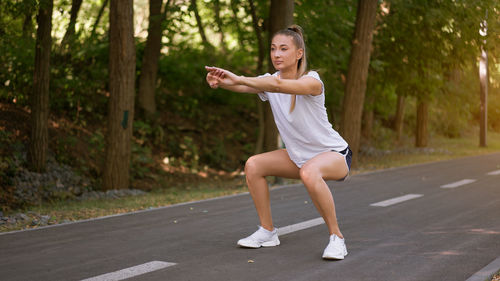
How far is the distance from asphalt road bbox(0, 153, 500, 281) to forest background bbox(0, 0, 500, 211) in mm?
5549

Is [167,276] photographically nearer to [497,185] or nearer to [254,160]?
[254,160]

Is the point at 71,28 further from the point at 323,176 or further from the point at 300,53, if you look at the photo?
the point at 323,176

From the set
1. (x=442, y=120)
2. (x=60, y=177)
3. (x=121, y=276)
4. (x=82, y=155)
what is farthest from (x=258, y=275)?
(x=442, y=120)

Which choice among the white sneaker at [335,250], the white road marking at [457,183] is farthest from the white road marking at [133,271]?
the white road marking at [457,183]

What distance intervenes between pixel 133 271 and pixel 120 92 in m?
8.52

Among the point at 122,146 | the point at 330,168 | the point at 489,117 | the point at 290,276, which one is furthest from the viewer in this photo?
the point at 489,117

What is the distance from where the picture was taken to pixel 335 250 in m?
5.80

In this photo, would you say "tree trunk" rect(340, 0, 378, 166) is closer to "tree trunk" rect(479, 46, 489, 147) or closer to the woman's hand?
the woman's hand

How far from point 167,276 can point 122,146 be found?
882 centimetres

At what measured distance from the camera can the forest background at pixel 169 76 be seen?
14.2 metres

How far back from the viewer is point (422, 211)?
356 inches

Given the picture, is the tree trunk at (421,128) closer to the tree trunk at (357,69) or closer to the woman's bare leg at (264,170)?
the tree trunk at (357,69)

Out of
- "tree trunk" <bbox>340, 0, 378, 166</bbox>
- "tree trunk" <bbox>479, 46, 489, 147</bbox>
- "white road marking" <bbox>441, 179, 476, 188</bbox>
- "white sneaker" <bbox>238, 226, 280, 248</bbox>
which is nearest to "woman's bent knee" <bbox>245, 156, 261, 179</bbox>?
"white sneaker" <bbox>238, 226, 280, 248</bbox>

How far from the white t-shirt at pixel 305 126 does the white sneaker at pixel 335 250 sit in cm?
74
